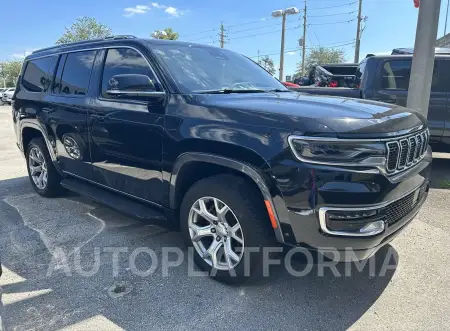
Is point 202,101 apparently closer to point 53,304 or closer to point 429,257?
point 53,304

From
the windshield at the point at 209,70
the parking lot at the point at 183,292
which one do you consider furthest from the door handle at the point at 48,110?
the windshield at the point at 209,70

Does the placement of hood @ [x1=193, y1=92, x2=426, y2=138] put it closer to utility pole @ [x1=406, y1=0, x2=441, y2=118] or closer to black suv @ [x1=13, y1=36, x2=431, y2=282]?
black suv @ [x1=13, y1=36, x2=431, y2=282]

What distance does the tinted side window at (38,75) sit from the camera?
4.71m

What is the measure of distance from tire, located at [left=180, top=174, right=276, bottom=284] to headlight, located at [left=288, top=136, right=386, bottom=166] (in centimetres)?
53

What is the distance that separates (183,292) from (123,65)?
2140 mm

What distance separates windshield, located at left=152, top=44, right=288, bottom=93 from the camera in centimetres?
321

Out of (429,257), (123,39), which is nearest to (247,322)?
Answer: (429,257)

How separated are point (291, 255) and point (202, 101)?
Answer: 131 centimetres

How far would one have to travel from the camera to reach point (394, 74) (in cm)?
623

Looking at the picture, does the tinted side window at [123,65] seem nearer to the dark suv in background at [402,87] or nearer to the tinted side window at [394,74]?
the dark suv in background at [402,87]

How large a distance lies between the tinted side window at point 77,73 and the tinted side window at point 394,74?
4.64m

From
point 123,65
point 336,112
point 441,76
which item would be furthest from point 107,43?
point 441,76

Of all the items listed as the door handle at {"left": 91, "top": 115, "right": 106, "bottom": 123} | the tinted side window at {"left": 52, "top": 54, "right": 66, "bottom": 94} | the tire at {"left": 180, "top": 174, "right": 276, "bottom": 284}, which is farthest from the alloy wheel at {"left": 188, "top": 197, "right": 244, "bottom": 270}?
the tinted side window at {"left": 52, "top": 54, "right": 66, "bottom": 94}

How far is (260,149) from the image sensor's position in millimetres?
2443
